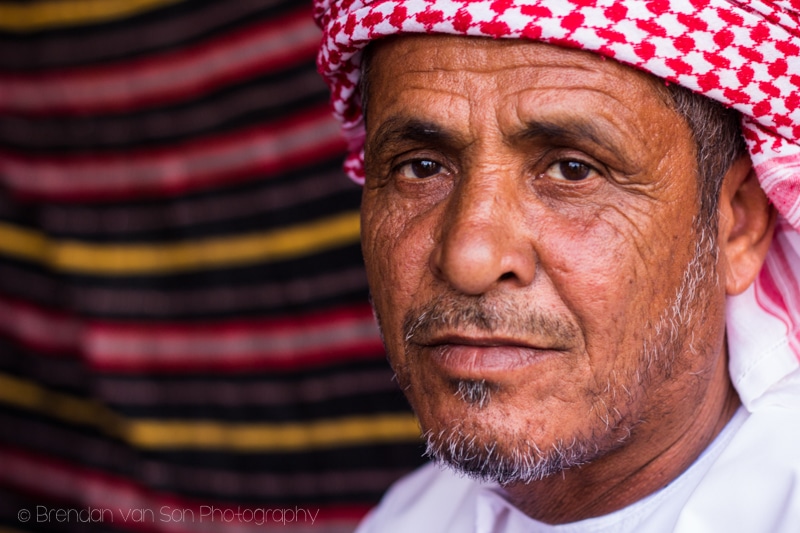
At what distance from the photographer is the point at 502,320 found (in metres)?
1.66

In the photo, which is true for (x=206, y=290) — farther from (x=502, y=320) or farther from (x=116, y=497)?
(x=502, y=320)

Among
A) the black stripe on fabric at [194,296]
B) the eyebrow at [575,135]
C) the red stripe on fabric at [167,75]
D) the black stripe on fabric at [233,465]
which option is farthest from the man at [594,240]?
the black stripe on fabric at [233,465]

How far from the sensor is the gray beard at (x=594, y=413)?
1691 millimetres

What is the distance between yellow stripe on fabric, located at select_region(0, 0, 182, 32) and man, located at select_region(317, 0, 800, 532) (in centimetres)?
143

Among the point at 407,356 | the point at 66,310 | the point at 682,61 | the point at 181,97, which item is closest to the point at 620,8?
the point at 682,61

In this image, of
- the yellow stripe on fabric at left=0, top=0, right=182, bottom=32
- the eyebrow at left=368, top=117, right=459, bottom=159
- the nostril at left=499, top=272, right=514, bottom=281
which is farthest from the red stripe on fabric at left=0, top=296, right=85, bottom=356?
the nostril at left=499, top=272, right=514, bottom=281

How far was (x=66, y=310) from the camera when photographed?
3344 millimetres

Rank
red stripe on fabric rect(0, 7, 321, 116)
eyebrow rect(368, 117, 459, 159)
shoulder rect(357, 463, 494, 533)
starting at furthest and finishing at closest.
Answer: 1. red stripe on fabric rect(0, 7, 321, 116)
2. shoulder rect(357, 463, 494, 533)
3. eyebrow rect(368, 117, 459, 159)

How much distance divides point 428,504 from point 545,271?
0.97 m

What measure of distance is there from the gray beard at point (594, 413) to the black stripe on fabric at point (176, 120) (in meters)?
1.38

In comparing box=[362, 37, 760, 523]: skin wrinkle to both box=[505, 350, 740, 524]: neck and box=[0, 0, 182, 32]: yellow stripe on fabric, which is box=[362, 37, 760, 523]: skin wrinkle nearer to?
box=[505, 350, 740, 524]: neck

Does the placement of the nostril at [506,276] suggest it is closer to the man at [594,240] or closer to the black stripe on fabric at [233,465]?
the man at [594,240]

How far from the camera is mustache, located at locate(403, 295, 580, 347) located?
1662mm

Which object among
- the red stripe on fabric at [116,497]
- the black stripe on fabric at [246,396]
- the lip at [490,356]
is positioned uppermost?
the lip at [490,356]
